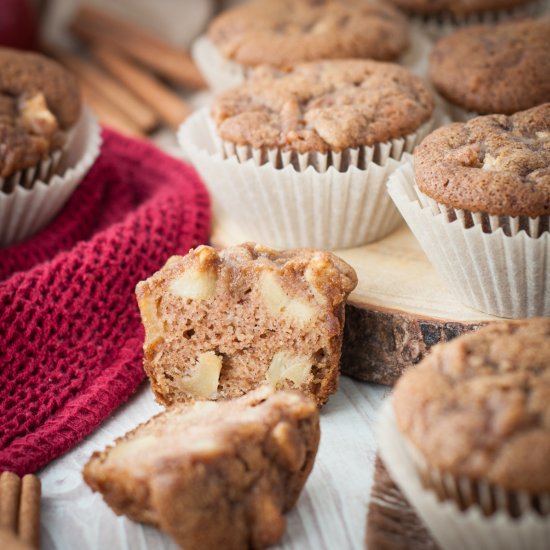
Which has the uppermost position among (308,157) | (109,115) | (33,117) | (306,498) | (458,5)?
(33,117)

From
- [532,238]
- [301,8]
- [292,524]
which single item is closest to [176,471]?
[292,524]

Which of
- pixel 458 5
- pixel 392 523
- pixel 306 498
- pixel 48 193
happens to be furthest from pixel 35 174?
pixel 458 5

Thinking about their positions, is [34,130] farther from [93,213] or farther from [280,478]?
[280,478]

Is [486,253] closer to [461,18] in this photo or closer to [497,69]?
[497,69]

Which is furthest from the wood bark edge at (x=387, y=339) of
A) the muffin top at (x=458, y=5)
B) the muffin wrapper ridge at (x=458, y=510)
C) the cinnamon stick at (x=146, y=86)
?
the muffin top at (x=458, y=5)

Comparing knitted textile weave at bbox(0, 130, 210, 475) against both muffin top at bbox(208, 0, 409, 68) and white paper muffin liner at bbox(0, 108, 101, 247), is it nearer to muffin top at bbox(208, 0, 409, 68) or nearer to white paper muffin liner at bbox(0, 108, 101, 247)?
white paper muffin liner at bbox(0, 108, 101, 247)

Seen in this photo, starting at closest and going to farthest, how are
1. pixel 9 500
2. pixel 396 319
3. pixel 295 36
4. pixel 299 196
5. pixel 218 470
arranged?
pixel 218 470 → pixel 9 500 → pixel 396 319 → pixel 299 196 → pixel 295 36
